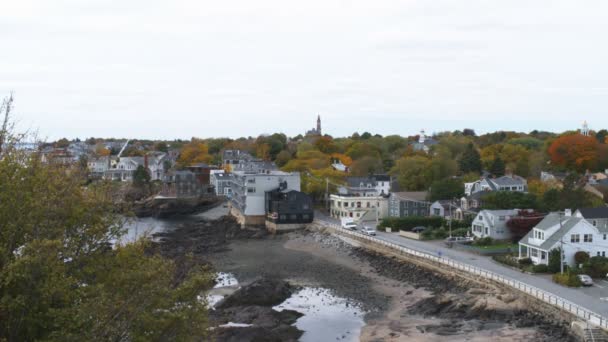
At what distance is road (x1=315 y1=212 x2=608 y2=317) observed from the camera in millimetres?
25597

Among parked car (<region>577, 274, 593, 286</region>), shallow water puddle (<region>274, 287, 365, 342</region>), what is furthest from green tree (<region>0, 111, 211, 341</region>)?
parked car (<region>577, 274, 593, 286</region>)

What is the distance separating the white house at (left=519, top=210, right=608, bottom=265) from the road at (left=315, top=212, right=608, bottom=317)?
1921 mm

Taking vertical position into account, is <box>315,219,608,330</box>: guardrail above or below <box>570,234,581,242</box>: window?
below

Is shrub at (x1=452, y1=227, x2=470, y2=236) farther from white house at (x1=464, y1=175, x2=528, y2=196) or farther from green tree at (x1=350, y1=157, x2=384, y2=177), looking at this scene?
green tree at (x1=350, y1=157, x2=384, y2=177)

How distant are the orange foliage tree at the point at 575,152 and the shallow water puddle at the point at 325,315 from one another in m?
48.1

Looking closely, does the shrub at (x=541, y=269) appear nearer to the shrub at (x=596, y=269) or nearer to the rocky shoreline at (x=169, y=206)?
the shrub at (x=596, y=269)

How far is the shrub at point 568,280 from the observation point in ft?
92.9

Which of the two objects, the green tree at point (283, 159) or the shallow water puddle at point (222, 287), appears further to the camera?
the green tree at point (283, 159)

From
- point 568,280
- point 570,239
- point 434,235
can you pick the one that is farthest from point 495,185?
point 568,280

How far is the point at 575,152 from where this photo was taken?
7106 cm

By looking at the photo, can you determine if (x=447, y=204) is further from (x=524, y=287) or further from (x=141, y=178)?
(x=141, y=178)

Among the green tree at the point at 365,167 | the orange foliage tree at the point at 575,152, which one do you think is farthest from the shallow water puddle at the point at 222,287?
the orange foliage tree at the point at 575,152

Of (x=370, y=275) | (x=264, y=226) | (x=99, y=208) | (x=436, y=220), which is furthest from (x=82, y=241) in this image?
(x=264, y=226)

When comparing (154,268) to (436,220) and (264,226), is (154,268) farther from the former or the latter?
(264,226)
